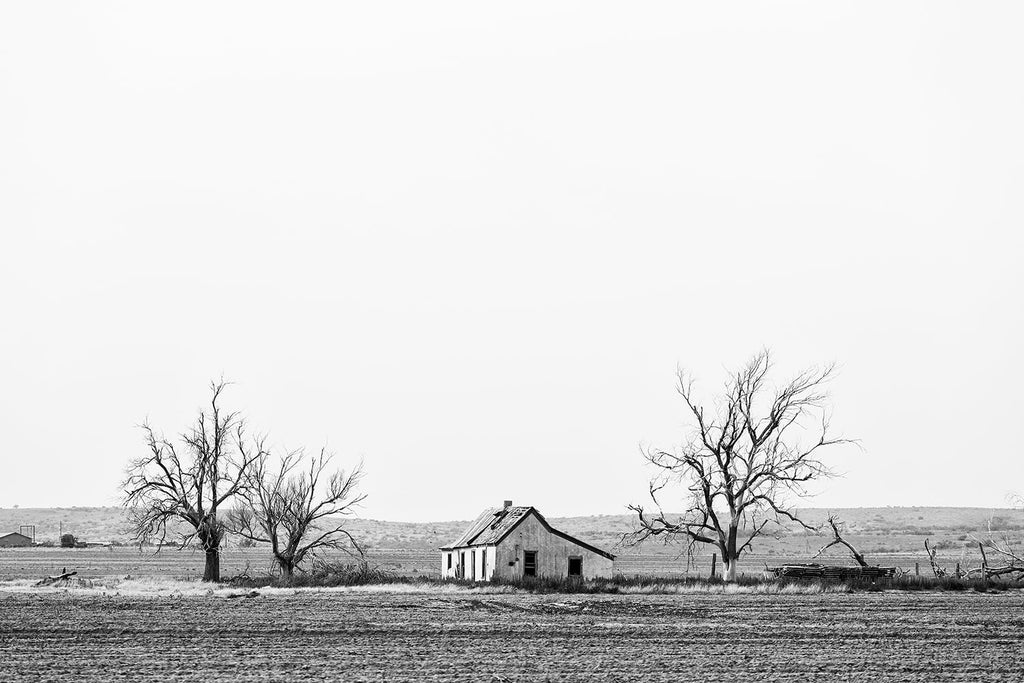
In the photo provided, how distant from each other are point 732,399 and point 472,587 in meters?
14.7

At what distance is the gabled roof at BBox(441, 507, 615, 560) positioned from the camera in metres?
59.2

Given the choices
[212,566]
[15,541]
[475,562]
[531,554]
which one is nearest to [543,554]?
[531,554]

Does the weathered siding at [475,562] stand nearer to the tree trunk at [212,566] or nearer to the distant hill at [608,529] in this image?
the tree trunk at [212,566]

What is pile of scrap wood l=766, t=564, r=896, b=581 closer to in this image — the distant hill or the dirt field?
the dirt field

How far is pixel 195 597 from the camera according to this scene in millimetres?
47406

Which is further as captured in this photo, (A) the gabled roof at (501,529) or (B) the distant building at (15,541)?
(B) the distant building at (15,541)

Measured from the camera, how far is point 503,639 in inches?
1177

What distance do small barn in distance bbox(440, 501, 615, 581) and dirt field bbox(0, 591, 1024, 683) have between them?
1186cm

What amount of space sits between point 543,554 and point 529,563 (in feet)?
2.52

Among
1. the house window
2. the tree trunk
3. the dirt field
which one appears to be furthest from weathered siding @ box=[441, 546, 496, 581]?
the dirt field

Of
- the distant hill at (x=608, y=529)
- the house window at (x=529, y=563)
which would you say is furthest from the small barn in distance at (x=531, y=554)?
the distant hill at (x=608, y=529)

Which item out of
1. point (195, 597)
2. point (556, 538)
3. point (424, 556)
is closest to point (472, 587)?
point (556, 538)

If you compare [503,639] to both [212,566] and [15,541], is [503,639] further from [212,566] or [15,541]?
[15,541]

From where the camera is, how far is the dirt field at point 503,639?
23.3m
